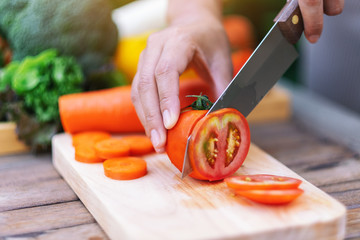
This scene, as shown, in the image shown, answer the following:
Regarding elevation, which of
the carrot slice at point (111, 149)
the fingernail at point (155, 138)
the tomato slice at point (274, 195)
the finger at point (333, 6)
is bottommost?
the carrot slice at point (111, 149)

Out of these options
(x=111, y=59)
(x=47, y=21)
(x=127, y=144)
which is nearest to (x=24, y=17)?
(x=47, y=21)

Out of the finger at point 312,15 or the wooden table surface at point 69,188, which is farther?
the finger at point 312,15

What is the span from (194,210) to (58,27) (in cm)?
142

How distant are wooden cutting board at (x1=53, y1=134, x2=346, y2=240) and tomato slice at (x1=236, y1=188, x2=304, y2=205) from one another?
26 millimetres

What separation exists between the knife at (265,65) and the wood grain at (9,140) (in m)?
1.09

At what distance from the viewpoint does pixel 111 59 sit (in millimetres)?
2621

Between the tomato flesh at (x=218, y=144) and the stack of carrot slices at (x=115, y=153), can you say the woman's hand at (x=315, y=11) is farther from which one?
the stack of carrot slices at (x=115, y=153)

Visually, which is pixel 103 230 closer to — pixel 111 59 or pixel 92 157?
pixel 92 157

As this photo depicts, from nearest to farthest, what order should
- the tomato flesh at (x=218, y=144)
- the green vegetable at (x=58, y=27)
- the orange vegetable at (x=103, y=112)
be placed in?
the tomato flesh at (x=218, y=144)
the orange vegetable at (x=103, y=112)
the green vegetable at (x=58, y=27)

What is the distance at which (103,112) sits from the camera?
2.04 metres

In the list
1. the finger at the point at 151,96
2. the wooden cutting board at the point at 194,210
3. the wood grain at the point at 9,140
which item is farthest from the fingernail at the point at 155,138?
the wood grain at the point at 9,140

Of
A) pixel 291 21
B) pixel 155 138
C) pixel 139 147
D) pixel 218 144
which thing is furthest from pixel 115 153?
pixel 291 21

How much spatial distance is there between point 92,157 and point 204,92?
0.63 metres

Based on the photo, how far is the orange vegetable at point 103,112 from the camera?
2.01 m
